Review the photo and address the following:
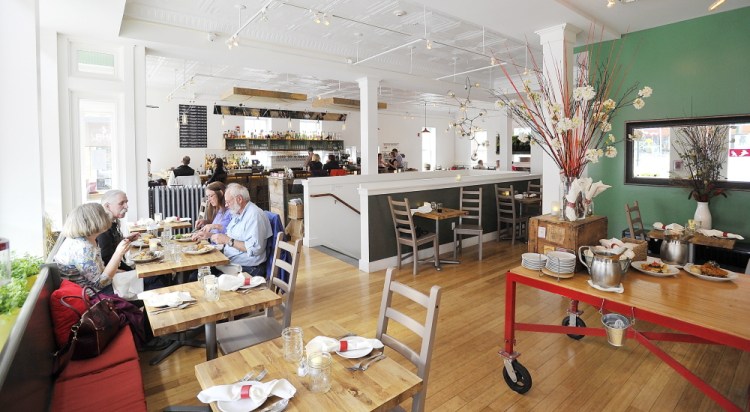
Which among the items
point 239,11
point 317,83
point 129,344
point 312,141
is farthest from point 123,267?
point 312,141

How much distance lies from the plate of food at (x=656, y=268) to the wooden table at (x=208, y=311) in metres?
2.36

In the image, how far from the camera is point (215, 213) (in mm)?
5363

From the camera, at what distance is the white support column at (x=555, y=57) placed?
5.06 meters

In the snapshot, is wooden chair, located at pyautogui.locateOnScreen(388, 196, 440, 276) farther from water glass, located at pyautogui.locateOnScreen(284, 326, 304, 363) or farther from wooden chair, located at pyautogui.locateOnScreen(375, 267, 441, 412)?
water glass, located at pyautogui.locateOnScreen(284, 326, 304, 363)

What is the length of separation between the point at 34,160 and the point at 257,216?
1.74 metres

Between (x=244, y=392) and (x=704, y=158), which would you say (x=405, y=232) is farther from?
(x=244, y=392)

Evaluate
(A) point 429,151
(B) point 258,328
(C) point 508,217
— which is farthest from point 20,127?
(A) point 429,151

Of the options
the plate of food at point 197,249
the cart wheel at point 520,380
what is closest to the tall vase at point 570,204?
the cart wheel at point 520,380

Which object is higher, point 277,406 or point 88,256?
point 88,256

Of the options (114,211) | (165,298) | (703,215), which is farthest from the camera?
(703,215)

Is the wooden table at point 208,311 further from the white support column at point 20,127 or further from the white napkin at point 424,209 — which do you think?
the white napkin at point 424,209

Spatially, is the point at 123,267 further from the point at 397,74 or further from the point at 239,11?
the point at 397,74

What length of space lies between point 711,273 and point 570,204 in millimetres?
910

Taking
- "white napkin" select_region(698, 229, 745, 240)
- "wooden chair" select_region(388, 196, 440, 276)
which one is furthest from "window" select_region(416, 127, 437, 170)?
"white napkin" select_region(698, 229, 745, 240)
